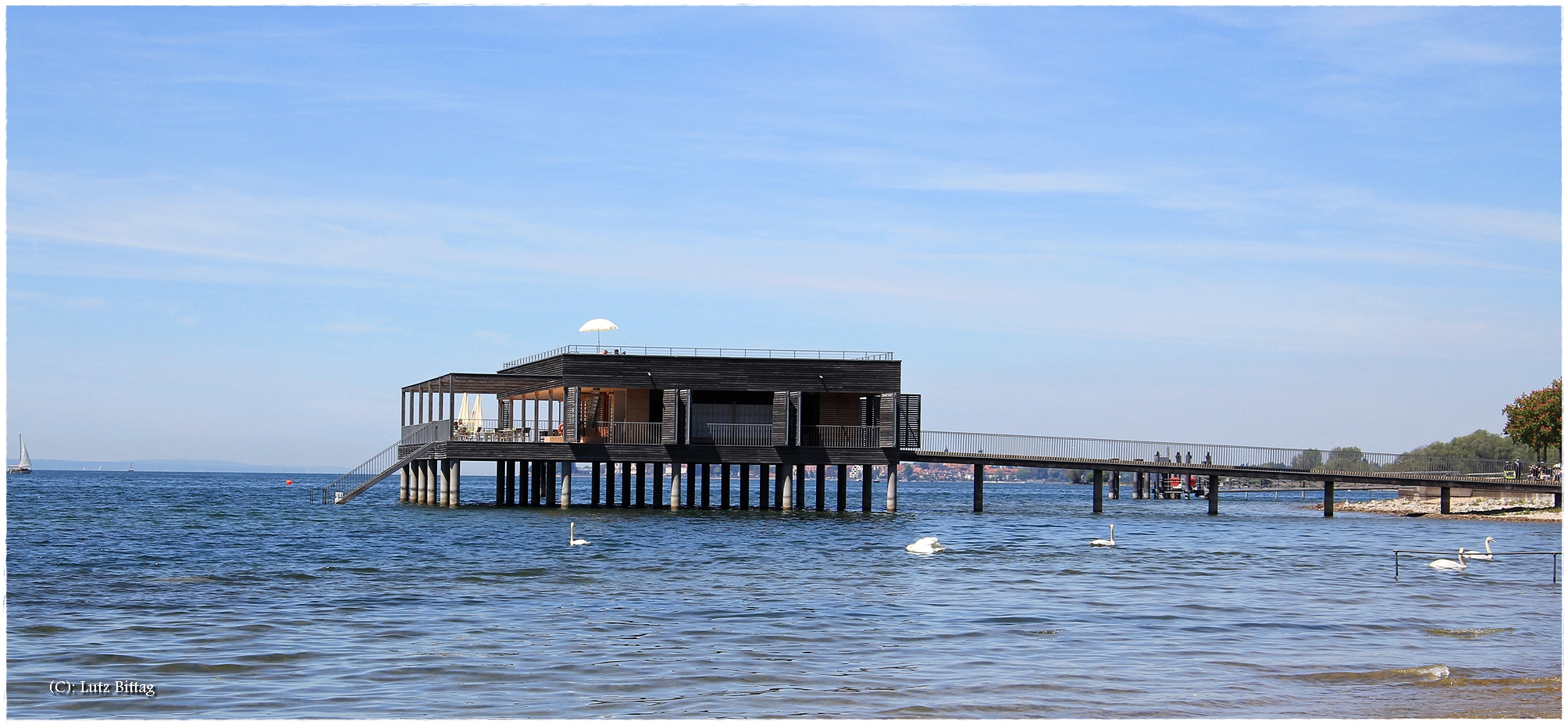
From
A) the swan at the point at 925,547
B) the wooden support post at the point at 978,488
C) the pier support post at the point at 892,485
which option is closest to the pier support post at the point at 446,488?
the pier support post at the point at 892,485

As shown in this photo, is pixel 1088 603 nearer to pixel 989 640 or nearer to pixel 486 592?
pixel 989 640

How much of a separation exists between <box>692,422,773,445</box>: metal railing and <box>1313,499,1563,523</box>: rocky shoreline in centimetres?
3182

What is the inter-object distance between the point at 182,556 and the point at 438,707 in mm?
21058

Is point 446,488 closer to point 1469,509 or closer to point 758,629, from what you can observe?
point 758,629

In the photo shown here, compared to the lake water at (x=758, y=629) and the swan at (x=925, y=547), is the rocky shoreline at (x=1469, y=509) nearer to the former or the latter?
the lake water at (x=758, y=629)

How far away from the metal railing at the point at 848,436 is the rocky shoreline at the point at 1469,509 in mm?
27847

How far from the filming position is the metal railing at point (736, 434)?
49.9 m

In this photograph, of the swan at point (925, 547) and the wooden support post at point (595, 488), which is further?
the wooden support post at point (595, 488)

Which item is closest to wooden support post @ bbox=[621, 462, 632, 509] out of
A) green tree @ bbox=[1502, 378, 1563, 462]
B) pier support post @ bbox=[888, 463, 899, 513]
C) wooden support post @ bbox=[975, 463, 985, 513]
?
pier support post @ bbox=[888, 463, 899, 513]

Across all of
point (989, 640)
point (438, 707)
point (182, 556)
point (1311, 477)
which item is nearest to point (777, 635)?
point (989, 640)

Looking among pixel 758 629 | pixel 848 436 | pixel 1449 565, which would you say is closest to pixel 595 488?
pixel 848 436

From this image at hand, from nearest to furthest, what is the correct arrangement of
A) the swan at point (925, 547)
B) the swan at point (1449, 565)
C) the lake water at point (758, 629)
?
the lake water at point (758, 629), the swan at point (1449, 565), the swan at point (925, 547)

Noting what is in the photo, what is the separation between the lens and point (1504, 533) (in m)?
48.2

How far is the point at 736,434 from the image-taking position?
164 feet
